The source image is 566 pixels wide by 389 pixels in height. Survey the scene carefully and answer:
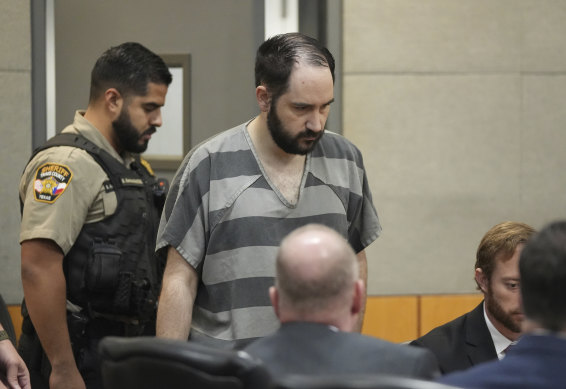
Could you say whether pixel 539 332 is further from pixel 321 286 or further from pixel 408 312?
pixel 408 312

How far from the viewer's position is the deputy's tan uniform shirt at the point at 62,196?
315cm

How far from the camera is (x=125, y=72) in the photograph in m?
3.53

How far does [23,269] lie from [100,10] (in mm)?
1797

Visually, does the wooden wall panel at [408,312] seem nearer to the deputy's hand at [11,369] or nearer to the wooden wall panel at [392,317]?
the wooden wall panel at [392,317]

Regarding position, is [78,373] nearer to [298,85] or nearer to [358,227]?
[358,227]

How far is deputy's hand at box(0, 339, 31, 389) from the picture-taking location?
2.90m

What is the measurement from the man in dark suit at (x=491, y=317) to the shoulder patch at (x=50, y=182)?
144 cm

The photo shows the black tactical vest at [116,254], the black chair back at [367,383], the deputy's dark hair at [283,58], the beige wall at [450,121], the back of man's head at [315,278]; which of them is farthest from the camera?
the beige wall at [450,121]

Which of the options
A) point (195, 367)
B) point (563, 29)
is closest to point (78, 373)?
point (195, 367)

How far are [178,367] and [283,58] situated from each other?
129 centimetres

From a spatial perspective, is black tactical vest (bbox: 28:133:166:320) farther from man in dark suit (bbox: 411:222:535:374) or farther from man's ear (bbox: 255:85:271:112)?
man in dark suit (bbox: 411:222:535:374)

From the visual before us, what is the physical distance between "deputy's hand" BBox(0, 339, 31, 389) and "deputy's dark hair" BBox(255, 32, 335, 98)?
4.19 ft

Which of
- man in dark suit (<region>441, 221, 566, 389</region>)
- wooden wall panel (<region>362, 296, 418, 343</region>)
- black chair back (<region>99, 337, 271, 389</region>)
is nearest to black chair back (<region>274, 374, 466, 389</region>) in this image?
black chair back (<region>99, 337, 271, 389</region>)

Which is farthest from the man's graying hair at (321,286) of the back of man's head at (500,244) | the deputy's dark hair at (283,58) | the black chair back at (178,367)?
the back of man's head at (500,244)
